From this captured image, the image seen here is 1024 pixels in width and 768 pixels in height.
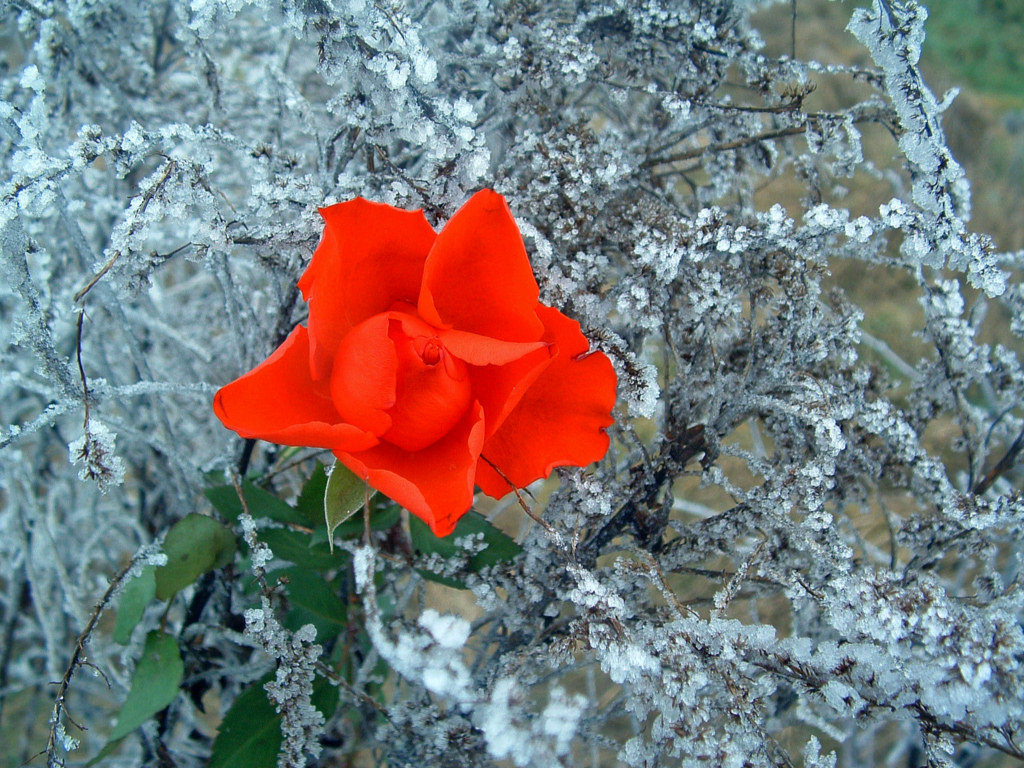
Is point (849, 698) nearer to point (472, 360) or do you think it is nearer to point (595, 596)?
point (595, 596)

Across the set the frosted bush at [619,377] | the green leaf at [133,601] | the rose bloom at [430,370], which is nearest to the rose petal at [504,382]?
the rose bloom at [430,370]

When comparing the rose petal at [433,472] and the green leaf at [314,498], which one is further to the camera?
the green leaf at [314,498]

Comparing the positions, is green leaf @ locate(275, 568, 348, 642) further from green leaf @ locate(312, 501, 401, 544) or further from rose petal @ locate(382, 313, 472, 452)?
rose petal @ locate(382, 313, 472, 452)

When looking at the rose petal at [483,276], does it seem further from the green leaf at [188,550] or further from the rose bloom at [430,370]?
the green leaf at [188,550]

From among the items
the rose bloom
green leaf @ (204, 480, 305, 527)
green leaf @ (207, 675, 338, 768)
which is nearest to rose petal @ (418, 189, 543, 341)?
the rose bloom

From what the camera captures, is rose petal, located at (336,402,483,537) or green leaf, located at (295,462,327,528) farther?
green leaf, located at (295,462,327,528)

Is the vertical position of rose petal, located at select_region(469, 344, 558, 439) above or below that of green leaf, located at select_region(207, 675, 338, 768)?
above

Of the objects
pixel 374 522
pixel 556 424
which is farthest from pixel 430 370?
pixel 374 522
